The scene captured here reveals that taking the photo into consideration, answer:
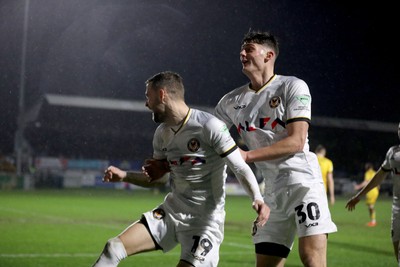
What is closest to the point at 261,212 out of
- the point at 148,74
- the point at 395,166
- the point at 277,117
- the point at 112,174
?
the point at 277,117

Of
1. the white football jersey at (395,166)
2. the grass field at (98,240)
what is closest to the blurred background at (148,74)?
the grass field at (98,240)

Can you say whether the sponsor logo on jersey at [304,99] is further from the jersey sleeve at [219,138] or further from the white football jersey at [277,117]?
the jersey sleeve at [219,138]

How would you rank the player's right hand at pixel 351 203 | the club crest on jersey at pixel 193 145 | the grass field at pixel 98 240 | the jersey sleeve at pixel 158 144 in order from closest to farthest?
the club crest on jersey at pixel 193 145 → the jersey sleeve at pixel 158 144 → the player's right hand at pixel 351 203 → the grass field at pixel 98 240

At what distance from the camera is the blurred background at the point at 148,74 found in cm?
5031

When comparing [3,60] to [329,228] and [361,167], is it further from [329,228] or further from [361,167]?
[329,228]

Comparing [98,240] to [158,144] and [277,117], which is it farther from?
[277,117]

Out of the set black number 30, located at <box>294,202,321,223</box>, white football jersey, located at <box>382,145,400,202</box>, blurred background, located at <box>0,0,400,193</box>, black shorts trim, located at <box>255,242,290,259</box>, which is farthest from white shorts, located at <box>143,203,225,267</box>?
blurred background, located at <box>0,0,400,193</box>

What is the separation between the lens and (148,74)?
65438mm

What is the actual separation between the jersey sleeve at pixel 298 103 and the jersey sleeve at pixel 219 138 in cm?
59

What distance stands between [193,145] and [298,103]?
2.99 ft

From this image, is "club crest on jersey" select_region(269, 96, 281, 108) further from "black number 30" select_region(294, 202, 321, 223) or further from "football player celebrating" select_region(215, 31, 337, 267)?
"black number 30" select_region(294, 202, 321, 223)

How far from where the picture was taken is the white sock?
5422 mm

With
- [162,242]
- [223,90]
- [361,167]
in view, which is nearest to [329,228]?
[162,242]

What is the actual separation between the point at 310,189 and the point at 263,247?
0.64 metres
